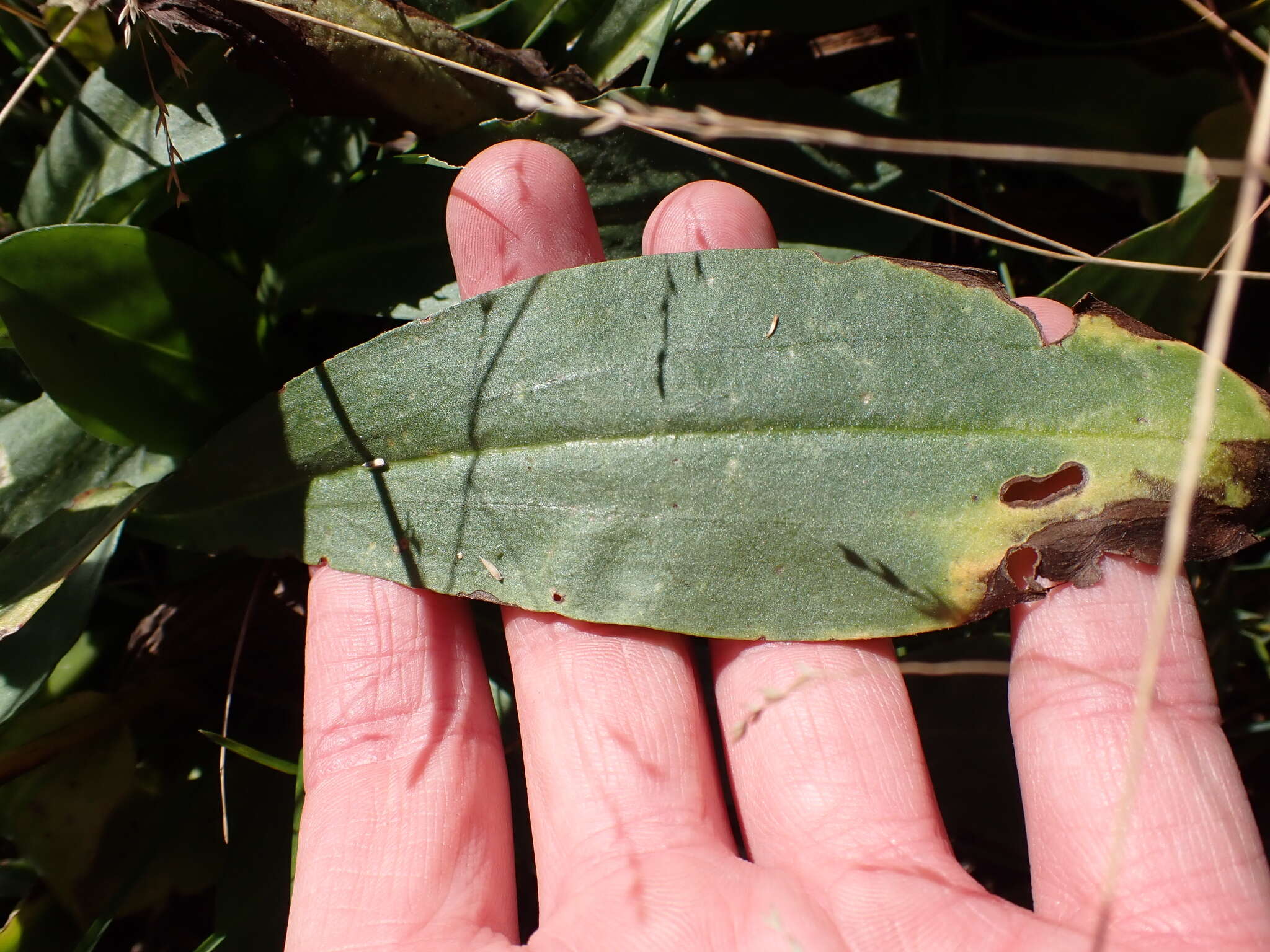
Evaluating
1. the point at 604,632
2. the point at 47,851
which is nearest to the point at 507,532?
the point at 604,632

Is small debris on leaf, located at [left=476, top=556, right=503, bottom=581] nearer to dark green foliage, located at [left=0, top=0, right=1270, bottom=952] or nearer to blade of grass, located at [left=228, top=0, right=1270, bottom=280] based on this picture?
dark green foliage, located at [left=0, top=0, right=1270, bottom=952]

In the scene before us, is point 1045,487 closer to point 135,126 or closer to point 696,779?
point 696,779

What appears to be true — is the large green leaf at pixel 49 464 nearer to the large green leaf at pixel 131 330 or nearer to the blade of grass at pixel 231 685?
the large green leaf at pixel 131 330

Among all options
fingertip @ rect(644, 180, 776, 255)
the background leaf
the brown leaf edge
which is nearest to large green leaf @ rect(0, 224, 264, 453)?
the background leaf

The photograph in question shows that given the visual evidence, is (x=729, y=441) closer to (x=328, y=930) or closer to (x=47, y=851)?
(x=328, y=930)

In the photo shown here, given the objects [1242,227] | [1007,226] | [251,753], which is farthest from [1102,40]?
[251,753]

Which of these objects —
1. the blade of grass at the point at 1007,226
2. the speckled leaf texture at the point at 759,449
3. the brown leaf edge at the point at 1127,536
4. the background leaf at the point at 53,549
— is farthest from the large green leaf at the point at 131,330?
the brown leaf edge at the point at 1127,536
